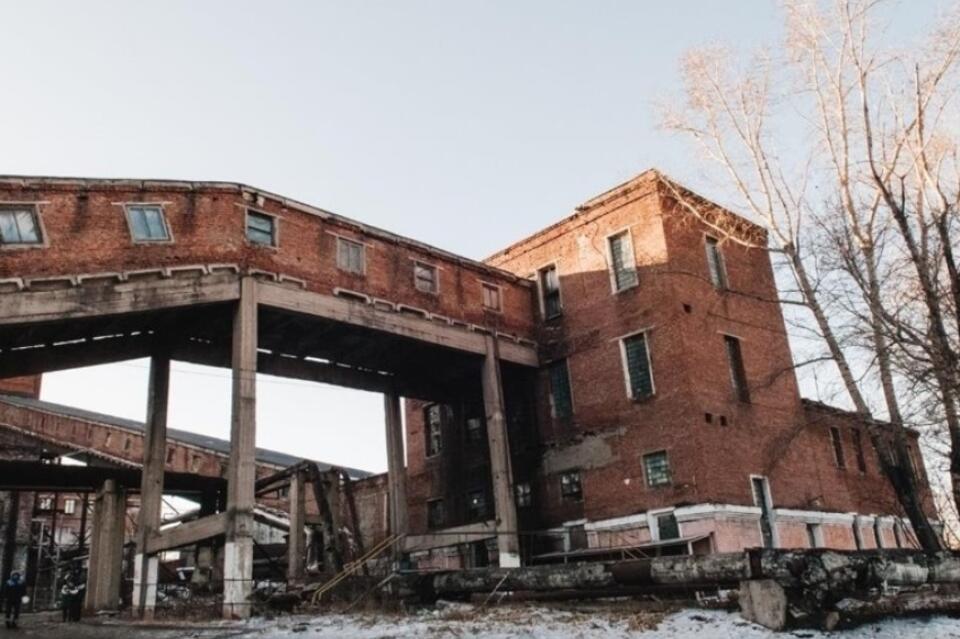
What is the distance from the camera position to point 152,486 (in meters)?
20.3

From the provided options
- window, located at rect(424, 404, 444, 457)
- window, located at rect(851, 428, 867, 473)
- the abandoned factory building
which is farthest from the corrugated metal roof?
window, located at rect(851, 428, 867, 473)

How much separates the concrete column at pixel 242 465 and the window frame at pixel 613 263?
12194 millimetres

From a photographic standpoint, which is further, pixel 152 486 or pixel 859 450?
pixel 859 450

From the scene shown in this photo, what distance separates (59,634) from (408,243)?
14.4 metres

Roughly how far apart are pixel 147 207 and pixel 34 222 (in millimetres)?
2624

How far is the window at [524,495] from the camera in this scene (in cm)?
2578

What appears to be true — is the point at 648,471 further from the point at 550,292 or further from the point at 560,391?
the point at 550,292

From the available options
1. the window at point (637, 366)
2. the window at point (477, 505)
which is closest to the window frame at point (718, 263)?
the window at point (637, 366)

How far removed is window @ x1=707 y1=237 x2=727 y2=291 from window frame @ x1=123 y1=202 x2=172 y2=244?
1733 centimetres

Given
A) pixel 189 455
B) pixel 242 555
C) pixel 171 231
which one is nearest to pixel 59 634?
pixel 242 555

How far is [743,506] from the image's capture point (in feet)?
69.5

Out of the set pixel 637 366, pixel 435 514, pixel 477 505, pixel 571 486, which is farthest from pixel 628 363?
pixel 435 514

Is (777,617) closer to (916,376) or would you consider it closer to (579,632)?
(579,632)

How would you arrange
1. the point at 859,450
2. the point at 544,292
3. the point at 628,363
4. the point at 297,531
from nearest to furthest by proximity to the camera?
1. the point at 297,531
2. the point at 628,363
3. the point at 544,292
4. the point at 859,450
